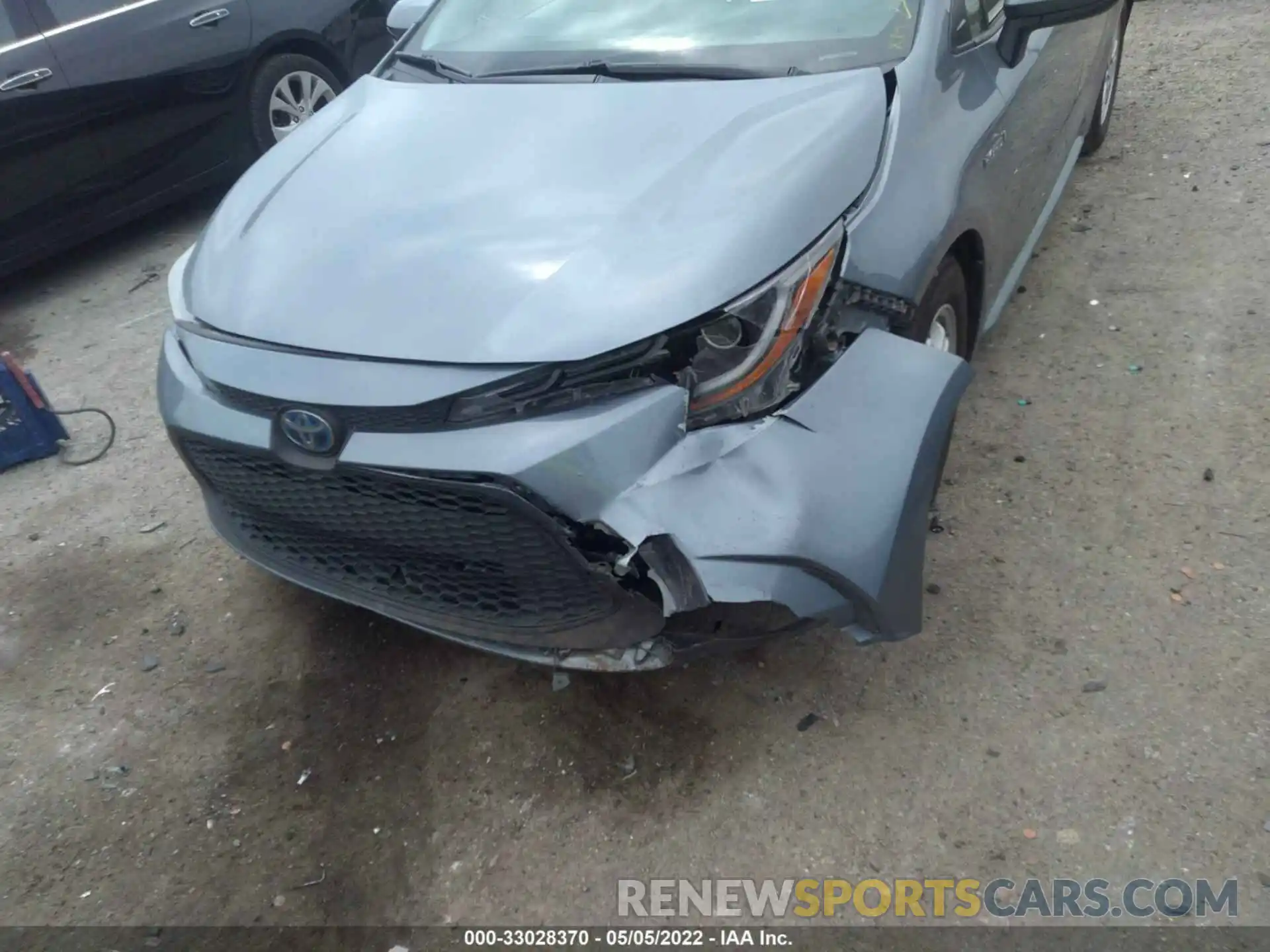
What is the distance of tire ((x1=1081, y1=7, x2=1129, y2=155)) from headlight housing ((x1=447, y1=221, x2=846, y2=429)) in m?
3.08

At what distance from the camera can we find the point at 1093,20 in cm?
354

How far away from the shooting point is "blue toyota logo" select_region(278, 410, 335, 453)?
1913 mm

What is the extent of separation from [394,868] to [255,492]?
90 centimetres

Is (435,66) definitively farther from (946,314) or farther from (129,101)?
Answer: (129,101)

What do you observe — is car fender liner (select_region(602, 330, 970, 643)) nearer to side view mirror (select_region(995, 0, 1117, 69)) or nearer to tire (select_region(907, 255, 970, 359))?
tire (select_region(907, 255, 970, 359))

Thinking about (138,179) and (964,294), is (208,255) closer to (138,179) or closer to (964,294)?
(964,294)

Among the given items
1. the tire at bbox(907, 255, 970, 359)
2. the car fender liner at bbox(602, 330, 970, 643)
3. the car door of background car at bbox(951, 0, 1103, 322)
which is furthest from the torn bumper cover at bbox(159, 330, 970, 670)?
the car door of background car at bbox(951, 0, 1103, 322)

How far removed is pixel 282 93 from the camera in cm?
518

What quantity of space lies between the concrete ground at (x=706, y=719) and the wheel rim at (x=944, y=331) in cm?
47

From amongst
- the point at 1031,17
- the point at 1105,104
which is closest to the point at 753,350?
the point at 1031,17

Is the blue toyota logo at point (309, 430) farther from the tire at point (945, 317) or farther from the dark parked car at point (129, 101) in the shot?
the dark parked car at point (129, 101)

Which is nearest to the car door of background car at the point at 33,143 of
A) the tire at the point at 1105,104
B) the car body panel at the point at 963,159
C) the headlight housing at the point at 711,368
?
the headlight housing at the point at 711,368

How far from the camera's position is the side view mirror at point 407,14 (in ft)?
10.7

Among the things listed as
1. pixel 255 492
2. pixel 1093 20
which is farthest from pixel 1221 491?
pixel 255 492
